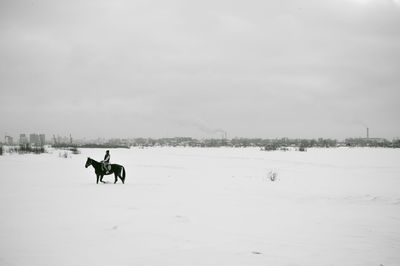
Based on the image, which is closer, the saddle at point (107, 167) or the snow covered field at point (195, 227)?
the snow covered field at point (195, 227)

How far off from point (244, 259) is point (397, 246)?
374cm

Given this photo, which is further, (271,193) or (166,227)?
(271,193)

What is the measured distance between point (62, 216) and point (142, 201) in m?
3.20

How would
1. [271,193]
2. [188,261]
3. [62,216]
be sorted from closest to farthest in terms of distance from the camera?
1. [188,261]
2. [62,216]
3. [271,193]

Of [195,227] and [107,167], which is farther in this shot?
[107,167]

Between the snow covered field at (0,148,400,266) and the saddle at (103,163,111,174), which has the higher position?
the saddle at (103,163,111,174)

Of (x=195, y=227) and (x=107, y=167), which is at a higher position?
(x=107, y=167)

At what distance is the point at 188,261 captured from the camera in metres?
6.12

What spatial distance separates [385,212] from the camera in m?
11.2

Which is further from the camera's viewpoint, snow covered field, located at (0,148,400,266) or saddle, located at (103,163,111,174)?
saddle, located at (103,163,111,174)

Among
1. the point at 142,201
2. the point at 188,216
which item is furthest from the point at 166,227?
the point at 142,201

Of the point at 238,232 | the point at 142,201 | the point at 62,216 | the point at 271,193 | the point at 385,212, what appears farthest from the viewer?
the point at 271,193

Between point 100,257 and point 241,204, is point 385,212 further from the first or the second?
point 100,257

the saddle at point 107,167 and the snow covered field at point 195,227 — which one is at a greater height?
the saddle at point 107,167
